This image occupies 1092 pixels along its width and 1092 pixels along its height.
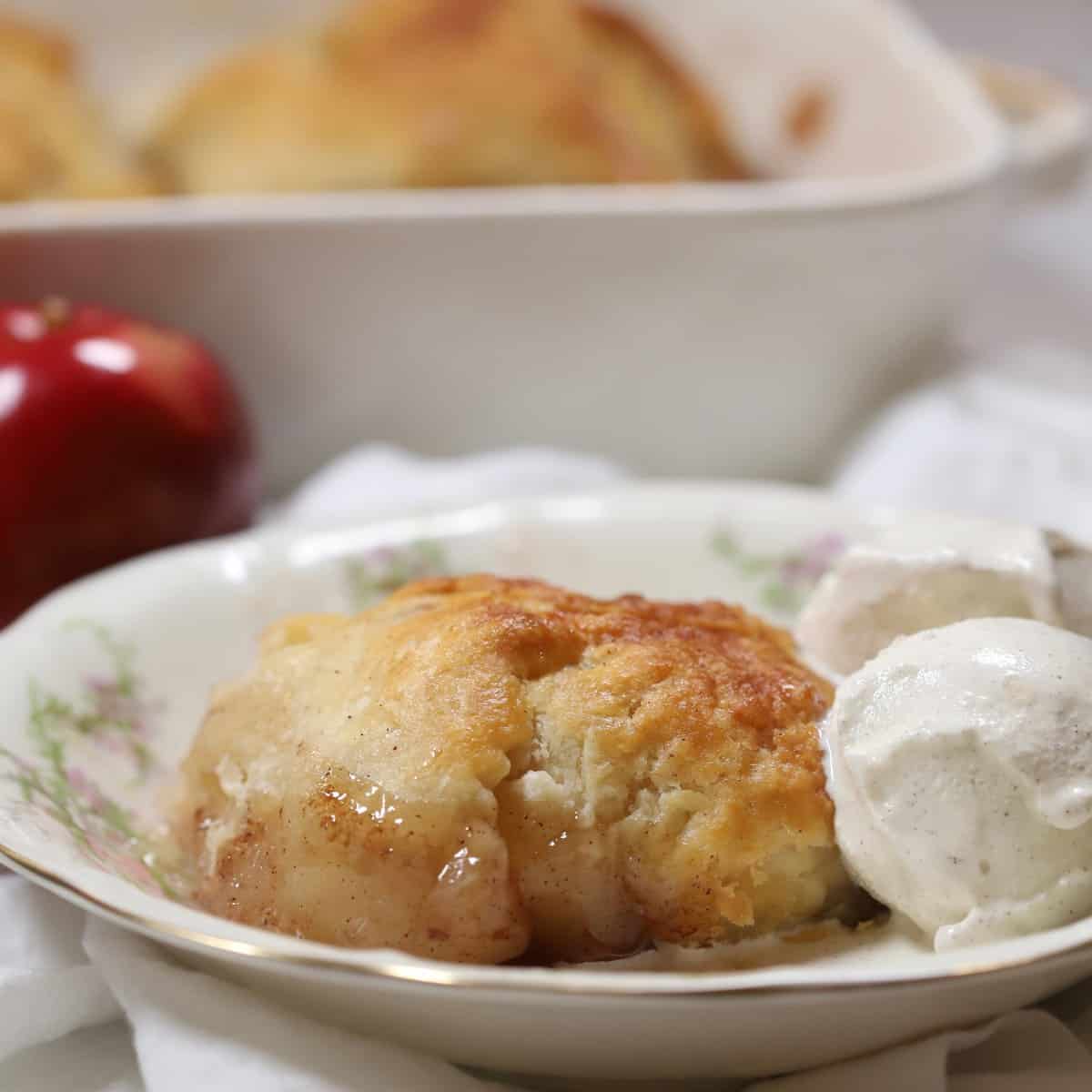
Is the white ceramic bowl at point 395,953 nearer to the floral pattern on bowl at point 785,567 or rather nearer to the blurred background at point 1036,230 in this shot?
the floral pattern on bowl at point 785,567

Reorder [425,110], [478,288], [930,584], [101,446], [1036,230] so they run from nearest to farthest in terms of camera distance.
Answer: [930,584] < [101,446] < [478,288] < [425,110] < [1036,230]

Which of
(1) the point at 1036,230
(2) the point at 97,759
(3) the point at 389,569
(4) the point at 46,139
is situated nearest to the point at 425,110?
(4) the point at 46,139

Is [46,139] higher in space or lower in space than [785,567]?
higher

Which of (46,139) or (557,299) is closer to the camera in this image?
(557,299)

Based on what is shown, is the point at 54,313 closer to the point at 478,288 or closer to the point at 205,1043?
the point at 478,288

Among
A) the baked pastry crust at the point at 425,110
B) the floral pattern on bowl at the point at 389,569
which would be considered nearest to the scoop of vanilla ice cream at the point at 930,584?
the floral pattern on bowl at the point at 389,569

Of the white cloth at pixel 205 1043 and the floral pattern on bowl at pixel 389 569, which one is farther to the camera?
the floral pattern on bowl at pixel 389 569
